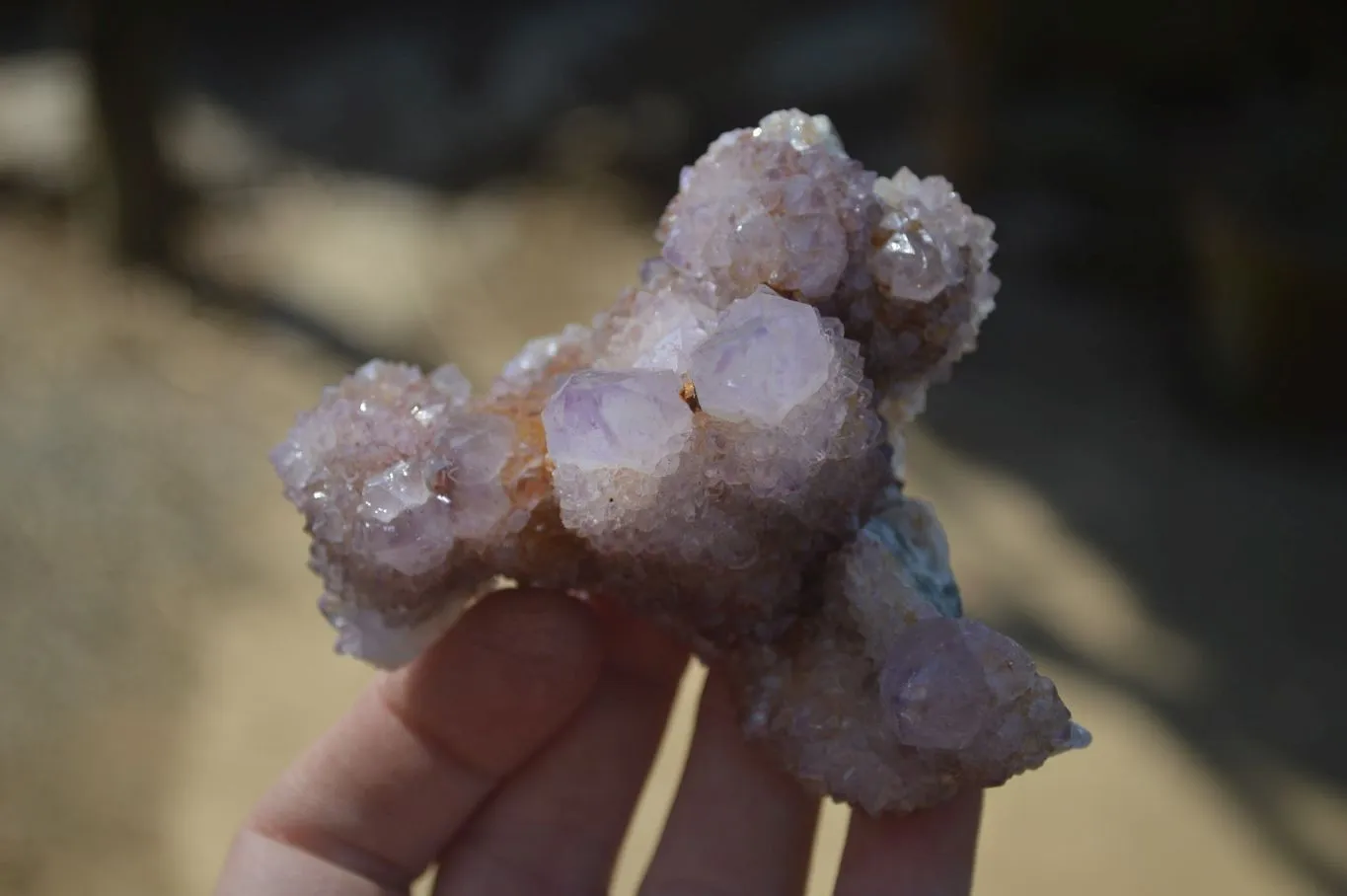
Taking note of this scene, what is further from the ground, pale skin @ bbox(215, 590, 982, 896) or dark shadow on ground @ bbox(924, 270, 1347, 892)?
dark shadow on ground @ bbox(924, 270, 1347, 892)

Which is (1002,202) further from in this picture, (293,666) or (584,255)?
(293,666)

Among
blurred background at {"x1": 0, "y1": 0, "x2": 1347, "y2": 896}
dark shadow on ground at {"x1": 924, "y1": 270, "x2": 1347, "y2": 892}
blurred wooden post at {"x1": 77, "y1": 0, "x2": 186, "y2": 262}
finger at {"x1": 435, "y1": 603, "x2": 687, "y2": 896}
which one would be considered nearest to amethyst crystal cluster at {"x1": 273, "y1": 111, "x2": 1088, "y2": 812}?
finger at {"x1": 435, "y1": 603, "x2": 687, "y2": 896}

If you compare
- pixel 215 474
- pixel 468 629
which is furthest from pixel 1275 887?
pixel 215 474

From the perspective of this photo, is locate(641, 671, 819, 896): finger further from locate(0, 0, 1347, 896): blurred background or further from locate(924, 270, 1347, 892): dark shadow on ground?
locate(924, 270, 1347, 892): dark shadow on ground

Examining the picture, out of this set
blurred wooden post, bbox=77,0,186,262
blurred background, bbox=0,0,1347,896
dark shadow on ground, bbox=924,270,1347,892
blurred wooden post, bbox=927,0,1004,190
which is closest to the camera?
blurred background, bbox=0,0,1347,896

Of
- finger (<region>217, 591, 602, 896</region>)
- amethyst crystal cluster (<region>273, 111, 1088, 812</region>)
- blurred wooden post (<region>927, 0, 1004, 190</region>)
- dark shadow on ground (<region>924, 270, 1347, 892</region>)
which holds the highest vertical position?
blurred wooden post (<region>927, 0, 1004, 190</region>)

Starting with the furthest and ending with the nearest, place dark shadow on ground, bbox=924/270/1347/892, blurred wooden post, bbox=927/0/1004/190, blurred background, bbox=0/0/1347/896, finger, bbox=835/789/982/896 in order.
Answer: blurred wooden post, bbox=927/0/1004/190
dark shadow on ground, bbox=924/270/1347/892
blurred background, bbox=0/0/1347/896
finger, bbox=835/789/982/896

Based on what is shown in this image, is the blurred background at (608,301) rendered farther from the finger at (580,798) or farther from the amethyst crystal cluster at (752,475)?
the amethyst crystal cluster at (752,475)

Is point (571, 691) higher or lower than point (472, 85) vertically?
lower
